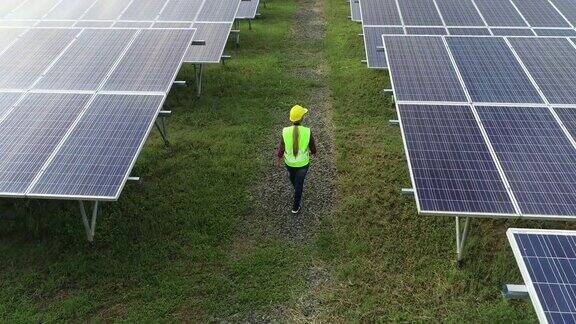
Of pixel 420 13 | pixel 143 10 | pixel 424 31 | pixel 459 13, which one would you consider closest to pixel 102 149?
pixel 143 10

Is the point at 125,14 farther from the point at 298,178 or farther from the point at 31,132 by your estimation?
the point at 298,178

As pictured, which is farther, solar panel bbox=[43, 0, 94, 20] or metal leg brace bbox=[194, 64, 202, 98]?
solar panel bbox=[43, 0, 94, 20]

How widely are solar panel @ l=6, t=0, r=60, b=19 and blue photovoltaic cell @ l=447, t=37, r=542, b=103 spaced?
40.3 ft

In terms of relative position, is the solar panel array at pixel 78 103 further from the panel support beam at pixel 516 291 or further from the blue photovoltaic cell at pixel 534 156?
the blue photovoltaic cell at pixel 534 156

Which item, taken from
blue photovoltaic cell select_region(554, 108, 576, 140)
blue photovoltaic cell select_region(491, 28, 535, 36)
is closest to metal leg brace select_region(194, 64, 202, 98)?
blue photovoltaic cell select_region(491, 28, 535, 36)

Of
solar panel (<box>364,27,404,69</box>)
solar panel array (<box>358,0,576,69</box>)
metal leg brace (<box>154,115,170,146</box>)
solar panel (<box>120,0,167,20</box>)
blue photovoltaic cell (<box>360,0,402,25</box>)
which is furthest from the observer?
solar panel (<box>120,0,167,20</box>)

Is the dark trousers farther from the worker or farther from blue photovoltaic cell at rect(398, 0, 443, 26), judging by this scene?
blue photovoltaic cell at rect(398, 0, 443, 26)

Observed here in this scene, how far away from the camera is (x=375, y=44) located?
12.2 m

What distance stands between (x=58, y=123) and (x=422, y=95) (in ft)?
21.4

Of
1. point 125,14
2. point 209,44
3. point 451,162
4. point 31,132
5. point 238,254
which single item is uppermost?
point 31,132

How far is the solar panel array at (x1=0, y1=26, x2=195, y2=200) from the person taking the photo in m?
6.69

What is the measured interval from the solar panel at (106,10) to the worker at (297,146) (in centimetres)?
883

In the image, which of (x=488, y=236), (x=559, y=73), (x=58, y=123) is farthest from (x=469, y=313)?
(x=58, y=123)

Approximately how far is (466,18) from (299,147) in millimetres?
7948
